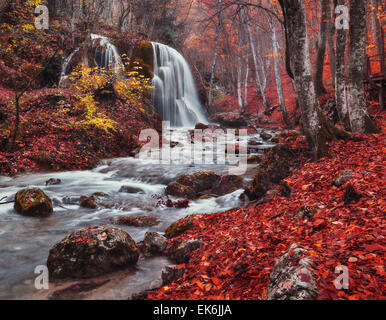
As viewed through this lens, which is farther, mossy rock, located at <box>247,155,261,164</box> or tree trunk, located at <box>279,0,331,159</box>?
mossy rock, located at <box>247,155,261,164</box>

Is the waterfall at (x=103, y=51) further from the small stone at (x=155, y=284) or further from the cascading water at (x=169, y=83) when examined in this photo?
the small stone at (x=155, y=284)

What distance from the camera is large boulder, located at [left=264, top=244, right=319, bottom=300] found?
84.4 inches

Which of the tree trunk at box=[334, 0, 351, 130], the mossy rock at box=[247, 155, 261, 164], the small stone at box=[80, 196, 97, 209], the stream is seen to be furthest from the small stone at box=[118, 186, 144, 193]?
the tree trunk at box=[334, 0, 351, 130]

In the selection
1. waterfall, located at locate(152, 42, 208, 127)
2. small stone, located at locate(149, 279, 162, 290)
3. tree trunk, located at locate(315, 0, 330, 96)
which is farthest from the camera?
waterfall, located at locate(152, 42, 208, 127)

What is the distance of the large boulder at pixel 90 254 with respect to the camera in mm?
3889

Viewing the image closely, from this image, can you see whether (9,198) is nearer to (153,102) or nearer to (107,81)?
(107,81)

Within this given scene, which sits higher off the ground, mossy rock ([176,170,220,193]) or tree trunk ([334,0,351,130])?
tree trunk ([334,0,351,130])

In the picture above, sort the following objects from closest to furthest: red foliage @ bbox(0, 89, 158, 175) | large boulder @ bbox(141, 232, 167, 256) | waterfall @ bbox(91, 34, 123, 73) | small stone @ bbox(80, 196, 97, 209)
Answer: large boulder @ bbox(141, 232, 167, 256)
small stone @ bbox(80, 196, 97, 209)
red foliage @ bbox(0, 89, 158, 175)
waterfall @ bbox(91, 34, 123, 73)

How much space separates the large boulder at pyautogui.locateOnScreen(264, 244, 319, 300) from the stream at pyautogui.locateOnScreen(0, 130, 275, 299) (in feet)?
7.21

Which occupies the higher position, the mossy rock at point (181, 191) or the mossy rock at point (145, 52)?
the mossy rock at point (145, 52)

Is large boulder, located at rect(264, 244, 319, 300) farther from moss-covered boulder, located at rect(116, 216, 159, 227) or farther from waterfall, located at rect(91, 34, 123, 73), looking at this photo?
waterfall, located at rect(91, 34, 123, 73)

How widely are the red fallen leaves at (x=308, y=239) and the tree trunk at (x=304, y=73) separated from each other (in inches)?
37.7

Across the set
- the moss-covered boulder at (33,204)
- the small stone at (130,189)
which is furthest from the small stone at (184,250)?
the small stone at (130,189)
